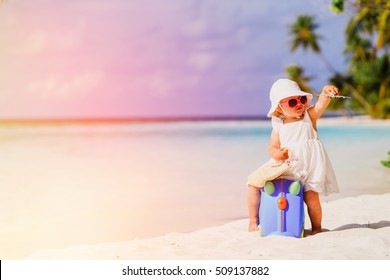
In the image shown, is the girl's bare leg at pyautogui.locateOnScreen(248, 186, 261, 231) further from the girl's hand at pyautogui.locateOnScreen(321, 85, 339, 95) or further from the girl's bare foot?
the girl's hand at pyautogui.locateOnScreen(321, 85, 339, 95)

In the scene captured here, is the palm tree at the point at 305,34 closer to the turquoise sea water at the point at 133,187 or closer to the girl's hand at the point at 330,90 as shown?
the turquoise sea water at the point at 133,187

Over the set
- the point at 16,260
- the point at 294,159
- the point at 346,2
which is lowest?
the point at 16,260

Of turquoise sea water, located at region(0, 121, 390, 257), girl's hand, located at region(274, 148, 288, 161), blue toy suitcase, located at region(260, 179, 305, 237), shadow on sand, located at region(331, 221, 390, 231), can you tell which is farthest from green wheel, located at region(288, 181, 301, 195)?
turquoise sea water, located at region(0, 121, 390, 257)

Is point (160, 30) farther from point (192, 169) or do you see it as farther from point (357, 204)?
point (357, 204)

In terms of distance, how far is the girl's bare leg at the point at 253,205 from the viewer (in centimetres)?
246

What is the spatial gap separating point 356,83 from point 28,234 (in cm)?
681

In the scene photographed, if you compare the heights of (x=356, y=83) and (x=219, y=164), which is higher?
(x=356, y=83)

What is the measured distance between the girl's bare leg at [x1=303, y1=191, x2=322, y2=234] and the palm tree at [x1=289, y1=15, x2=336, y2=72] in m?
6.48

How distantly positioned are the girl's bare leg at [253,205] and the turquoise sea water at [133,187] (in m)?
0.56

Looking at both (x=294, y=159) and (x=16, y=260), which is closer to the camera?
(x=294, y=159)

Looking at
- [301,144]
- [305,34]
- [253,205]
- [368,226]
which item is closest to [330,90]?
[301,144]

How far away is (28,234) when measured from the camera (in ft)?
9.88

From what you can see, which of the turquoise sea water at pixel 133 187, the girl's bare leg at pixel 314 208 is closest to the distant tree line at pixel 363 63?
the turquoise sea water at pixel 133 187

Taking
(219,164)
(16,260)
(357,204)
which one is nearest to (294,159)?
(357,204)
